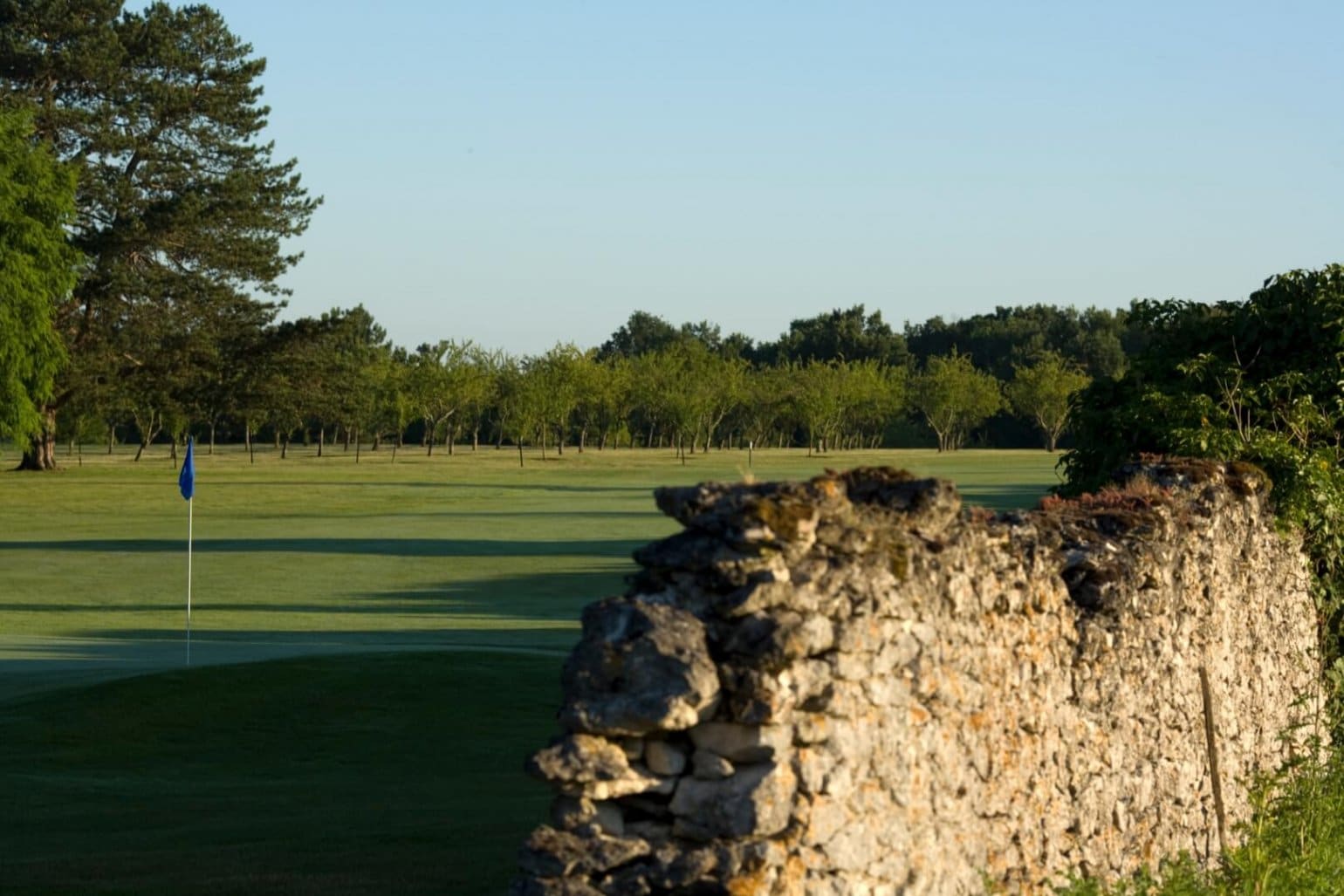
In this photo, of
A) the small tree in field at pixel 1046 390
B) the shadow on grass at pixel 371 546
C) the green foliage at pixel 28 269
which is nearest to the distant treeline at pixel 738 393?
the small tree in field at pixel 1046 390

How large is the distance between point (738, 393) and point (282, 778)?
371 ft

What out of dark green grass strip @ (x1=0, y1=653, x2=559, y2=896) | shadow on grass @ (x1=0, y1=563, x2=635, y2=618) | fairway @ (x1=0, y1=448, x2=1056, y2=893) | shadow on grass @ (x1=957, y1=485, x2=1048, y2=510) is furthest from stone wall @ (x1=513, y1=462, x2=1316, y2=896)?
shadow on grass @ (x1=957, y1=485, x2=1048, y2=510)

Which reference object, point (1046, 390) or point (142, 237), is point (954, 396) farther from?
point (142, 237)

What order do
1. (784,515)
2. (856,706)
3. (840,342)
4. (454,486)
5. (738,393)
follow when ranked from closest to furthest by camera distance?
(784,515) → (856,706) → (454,486) → (738,393) → (840,342)

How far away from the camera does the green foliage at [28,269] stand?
57.0 m

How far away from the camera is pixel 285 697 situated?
1908 centimetres

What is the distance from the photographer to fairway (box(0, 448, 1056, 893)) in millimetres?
11352

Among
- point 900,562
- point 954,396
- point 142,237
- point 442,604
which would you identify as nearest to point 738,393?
point 954,396

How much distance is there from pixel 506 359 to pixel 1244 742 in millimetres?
115334

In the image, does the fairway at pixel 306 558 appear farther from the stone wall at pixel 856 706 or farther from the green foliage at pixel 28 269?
the green foliage at pixel 28 269

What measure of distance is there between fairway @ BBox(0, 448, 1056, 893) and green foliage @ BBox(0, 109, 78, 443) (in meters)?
4.66

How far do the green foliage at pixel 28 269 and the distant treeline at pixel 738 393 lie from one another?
45.8ft

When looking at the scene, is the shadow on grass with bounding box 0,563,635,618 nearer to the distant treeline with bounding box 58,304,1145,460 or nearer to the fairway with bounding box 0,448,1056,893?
the fairway with bounding box 0,448,1056,893

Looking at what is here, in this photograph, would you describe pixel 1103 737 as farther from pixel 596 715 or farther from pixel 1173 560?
pixel 596 715
